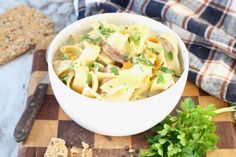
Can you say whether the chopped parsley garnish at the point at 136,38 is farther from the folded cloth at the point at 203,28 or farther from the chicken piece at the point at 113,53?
the folded cloth at the point at 203,28

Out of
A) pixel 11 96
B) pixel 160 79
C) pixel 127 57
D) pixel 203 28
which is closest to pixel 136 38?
pixel 127 57

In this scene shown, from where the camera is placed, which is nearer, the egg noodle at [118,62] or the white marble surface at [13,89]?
the egg noodle at [118,62]

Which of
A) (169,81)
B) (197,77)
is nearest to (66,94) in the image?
(169,81)

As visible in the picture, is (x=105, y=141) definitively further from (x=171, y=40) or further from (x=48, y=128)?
(x=171, y=40)

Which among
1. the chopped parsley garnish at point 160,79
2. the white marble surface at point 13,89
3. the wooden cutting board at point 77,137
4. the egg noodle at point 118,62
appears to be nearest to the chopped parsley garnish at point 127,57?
the egg noodle at point 118,62

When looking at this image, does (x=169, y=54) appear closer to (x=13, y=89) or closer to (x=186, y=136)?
(x=186, y=136)

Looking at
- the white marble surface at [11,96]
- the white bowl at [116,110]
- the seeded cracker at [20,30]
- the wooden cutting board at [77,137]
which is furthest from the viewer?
the seeded cracker at [20,30]

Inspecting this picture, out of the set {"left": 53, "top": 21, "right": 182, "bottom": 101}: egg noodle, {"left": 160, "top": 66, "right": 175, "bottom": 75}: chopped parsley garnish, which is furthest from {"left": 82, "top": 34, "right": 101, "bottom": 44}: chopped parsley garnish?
{"left": 160, "top": 66, "right": 175, "bottom": 75}: chopped parsley garnish

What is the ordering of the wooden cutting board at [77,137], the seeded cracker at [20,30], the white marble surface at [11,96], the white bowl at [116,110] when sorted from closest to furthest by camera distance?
the white bowl at [116,110] < the wooden cutting board at [77,137] < the white marble surface at [11,96] < the seeded cracker at [20,30]
